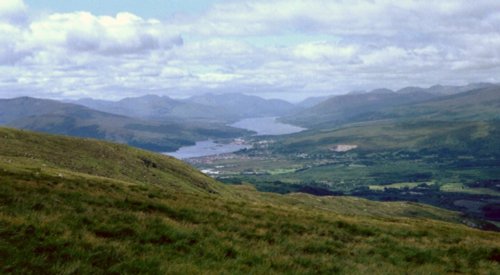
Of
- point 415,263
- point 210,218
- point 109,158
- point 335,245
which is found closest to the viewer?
point 415,263

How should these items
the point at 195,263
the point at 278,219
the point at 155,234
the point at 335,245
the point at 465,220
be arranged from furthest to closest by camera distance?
1. the point at 465,220
2. the point at 278,219
3. the point at 335,245
4. the point at 155,234
5. the point at 195,263

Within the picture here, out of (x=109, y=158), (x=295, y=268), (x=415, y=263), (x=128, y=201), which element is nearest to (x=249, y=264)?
(x=295, y=268)

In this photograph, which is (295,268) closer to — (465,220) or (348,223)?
(348,223)

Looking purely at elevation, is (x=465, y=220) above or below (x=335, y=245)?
below

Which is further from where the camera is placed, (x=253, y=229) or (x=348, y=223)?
(x=348, y=223)

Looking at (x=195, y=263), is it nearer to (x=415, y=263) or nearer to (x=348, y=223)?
(x=415, y=263)

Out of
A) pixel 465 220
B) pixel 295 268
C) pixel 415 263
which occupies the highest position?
pixel 295 268

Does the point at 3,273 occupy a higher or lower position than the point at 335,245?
higher

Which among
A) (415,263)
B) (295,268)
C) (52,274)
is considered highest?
(52,274)

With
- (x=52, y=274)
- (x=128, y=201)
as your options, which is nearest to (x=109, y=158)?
(x=128, y=201)
